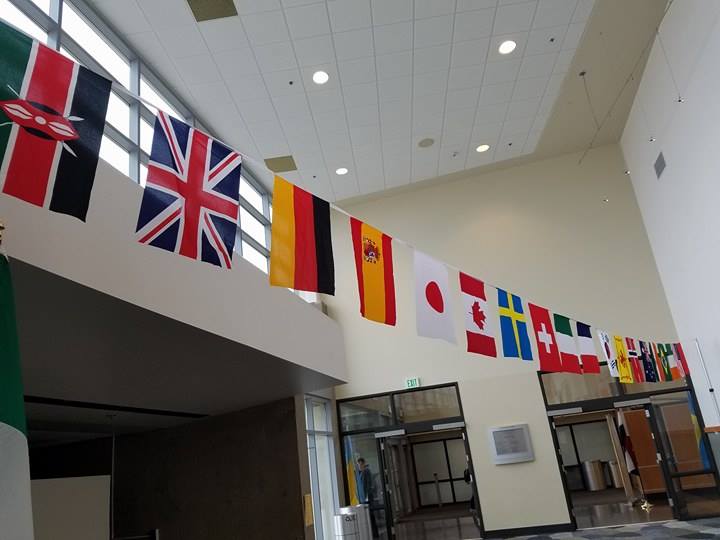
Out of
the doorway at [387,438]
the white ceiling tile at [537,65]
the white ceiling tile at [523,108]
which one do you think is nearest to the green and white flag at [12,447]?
the white ceiling tile at [537,65]

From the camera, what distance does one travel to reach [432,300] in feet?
16.0

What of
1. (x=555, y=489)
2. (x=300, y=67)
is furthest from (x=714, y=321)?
(x=300, y=67)

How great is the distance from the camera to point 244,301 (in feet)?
17.4

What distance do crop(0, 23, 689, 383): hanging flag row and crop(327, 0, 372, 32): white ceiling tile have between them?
3.27 m

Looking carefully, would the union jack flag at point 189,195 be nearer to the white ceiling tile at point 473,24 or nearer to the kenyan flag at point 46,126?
the kenyan flag at point 46,126

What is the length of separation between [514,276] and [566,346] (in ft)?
13.7

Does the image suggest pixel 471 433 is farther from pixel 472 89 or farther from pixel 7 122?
pixel 7 122

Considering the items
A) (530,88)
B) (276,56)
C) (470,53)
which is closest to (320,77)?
(276,56)

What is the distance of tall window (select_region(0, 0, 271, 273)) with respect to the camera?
5402 mm

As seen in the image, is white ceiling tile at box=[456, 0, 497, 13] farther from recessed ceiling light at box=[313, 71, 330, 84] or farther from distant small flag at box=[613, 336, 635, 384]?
distant small flag at box=[613, 336, 635, 384]

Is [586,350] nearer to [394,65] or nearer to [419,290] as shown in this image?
[419,290]

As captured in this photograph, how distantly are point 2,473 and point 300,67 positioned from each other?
6.31m

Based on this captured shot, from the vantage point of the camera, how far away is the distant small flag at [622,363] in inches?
318

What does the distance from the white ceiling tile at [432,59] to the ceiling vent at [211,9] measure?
241 centimetres
